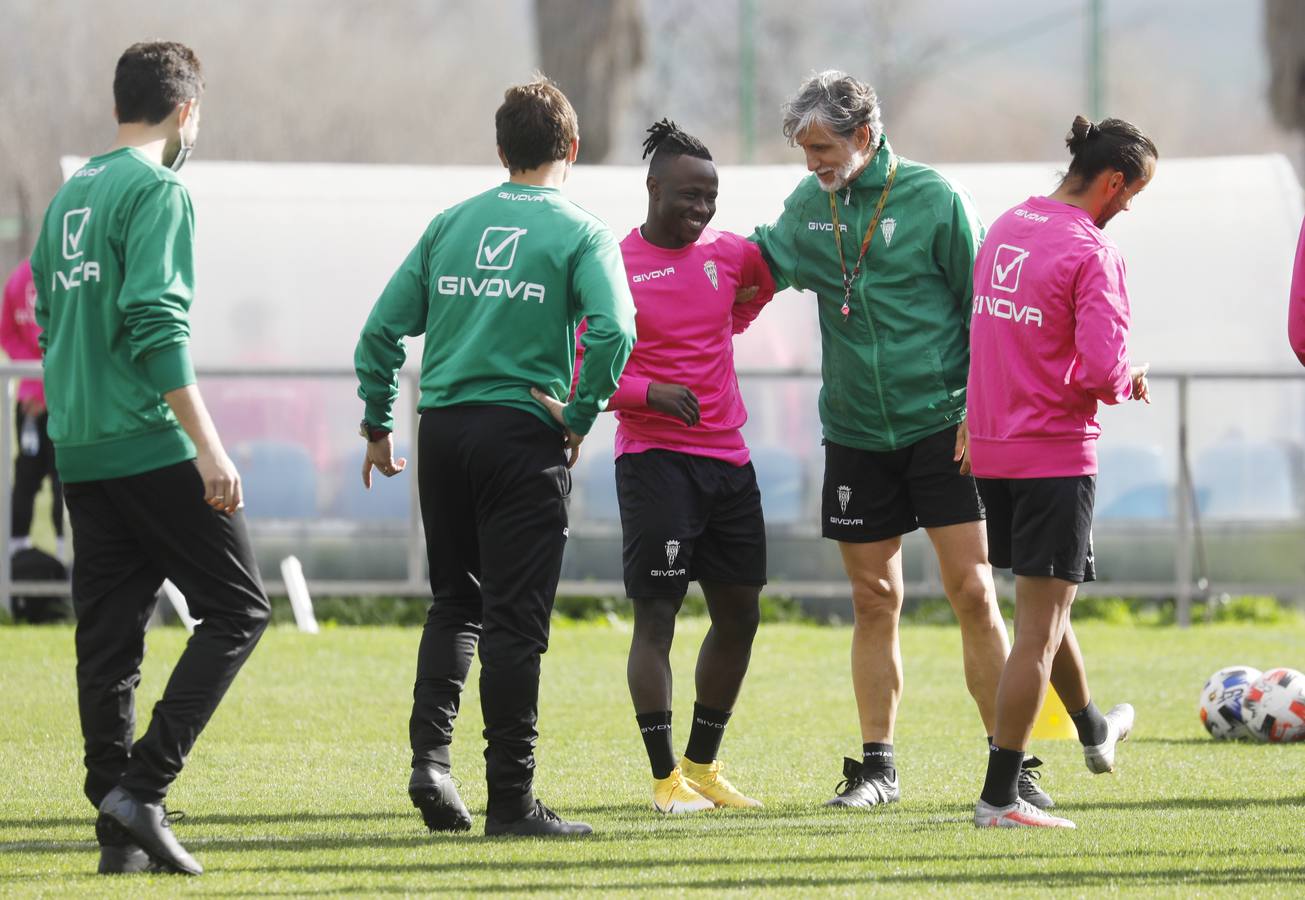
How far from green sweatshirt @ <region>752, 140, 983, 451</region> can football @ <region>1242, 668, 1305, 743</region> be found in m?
2.28

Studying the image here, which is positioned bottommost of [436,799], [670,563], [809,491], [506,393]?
[436,799]

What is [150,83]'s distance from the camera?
4.95 meters

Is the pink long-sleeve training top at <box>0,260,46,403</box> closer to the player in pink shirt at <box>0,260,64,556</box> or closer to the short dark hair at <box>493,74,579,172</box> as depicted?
the player in pink shirt at <box>0,260,64,556</box>

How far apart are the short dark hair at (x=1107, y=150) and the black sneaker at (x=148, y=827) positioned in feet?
10.0

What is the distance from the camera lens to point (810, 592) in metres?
11.7

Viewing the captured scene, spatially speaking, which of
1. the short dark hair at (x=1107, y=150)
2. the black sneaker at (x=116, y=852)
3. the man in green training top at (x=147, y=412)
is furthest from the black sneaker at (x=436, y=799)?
the short dark hair at (x=1107, y=150)

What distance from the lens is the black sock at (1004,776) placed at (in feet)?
17.7

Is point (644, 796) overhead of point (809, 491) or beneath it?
beneath

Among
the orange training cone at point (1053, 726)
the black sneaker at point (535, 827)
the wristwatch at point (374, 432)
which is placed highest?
the wristwatch at point (374, 432)

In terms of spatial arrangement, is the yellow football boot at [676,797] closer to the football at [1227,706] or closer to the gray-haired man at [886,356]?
the gray-haired man at [886,356]

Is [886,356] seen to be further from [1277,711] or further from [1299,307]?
[1277,711]

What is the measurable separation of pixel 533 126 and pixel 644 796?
221 centimetres

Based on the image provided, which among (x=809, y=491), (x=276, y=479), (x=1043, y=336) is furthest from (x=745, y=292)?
(x=276, y=479)

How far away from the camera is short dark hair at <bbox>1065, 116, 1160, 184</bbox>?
17.9ft
